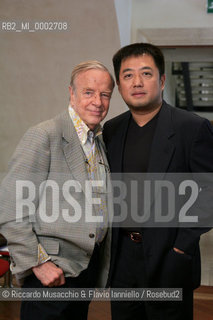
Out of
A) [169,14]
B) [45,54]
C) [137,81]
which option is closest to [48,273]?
[137,81]

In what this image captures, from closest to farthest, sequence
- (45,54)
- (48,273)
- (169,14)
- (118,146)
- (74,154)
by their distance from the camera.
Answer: (48,273) < (74,154) < (118,146) < (45,54) < (169,14)

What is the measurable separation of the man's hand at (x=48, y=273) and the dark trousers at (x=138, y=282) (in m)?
0.45

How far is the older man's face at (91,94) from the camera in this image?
5.86ft

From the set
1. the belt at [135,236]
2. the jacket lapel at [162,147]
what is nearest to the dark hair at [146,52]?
the jacket lapel at [162,147]

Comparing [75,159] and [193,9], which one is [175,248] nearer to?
[75,159]

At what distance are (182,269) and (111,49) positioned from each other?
285 centimetres

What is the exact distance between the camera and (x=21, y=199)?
1.61 meters

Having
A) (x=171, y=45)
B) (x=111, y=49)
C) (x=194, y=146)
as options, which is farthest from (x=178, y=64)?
(x=194, y=146)

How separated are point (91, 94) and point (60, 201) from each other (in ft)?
1.74

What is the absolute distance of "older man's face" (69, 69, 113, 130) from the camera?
179cm

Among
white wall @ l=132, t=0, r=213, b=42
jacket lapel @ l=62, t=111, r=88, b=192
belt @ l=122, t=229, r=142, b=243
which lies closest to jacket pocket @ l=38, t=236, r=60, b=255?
jacket lapel @ l=62, t=111, r=88, b=192

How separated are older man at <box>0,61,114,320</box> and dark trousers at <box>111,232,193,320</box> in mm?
201

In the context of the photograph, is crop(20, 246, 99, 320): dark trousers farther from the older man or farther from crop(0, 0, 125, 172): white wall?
crop(0, 0, 125, 172): white wall

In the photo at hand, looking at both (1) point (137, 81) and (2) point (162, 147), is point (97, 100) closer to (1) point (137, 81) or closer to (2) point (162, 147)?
(1) point (137, 81)
